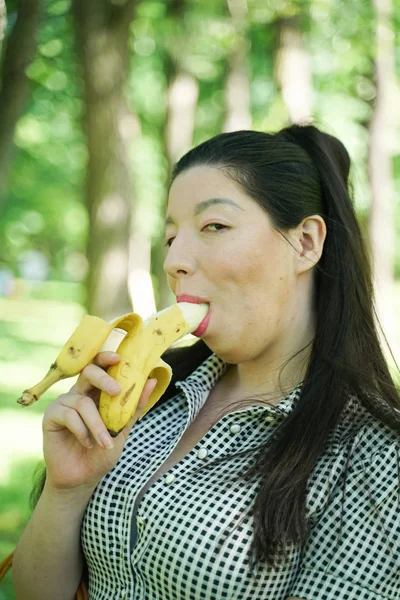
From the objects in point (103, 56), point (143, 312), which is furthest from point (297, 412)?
point (143, 312)

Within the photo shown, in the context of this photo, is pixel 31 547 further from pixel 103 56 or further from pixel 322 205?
pixel 103 56

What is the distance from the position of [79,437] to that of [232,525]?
510 millimetres

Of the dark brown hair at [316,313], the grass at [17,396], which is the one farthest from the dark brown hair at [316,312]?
the grass at [17,396]

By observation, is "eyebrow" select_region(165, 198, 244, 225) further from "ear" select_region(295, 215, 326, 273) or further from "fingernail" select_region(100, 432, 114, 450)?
"fingernail" select_region(100, 432, 114, 450)

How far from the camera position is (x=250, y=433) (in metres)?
2.54

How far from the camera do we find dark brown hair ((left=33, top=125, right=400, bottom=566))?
2.26 metres

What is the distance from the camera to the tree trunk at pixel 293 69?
8.97 metres

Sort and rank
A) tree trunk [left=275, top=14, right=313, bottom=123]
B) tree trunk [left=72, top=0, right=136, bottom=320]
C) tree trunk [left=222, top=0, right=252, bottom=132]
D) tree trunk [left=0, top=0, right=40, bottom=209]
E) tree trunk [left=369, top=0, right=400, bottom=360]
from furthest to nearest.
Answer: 1. tree trunk [left=369, top=0, right=400, bottom=360]
2. tree trunk [left=222, top=0, right=252, bottom=132]
3. tree trunk [left=275, top=14, right=313, bottom=123]
4. tree trunk [left=72, top=0, right=136, bottom=320]
5. tree trunk [left=0, top=0, right=40, bottom=209]

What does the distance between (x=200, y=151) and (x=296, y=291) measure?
24.1 inches

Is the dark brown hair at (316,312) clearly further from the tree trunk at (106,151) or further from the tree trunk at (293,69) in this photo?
the tree trunk at (293,69)

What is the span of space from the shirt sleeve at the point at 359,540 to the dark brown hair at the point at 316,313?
0.08 meters

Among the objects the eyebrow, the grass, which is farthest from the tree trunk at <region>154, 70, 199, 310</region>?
the eyebrow

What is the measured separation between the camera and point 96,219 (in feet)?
25.4

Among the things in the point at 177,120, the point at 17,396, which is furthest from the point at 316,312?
the point at 177,120
